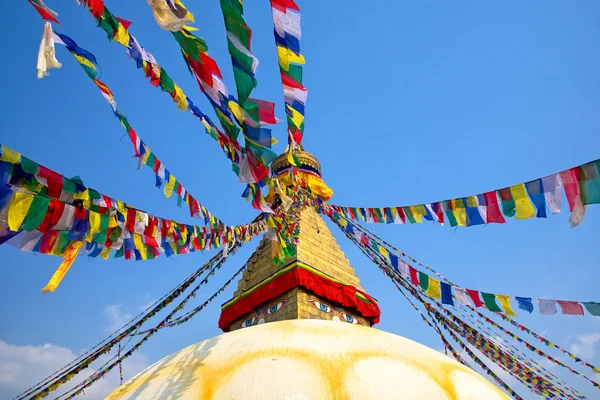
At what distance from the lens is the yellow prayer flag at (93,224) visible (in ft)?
10.5

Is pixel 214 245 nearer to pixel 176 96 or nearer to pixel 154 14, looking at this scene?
pixel 176 96

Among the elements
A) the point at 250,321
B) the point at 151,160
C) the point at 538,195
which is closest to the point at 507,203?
the point at 538,195

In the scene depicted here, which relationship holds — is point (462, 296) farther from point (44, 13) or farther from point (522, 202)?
point (44, 13)

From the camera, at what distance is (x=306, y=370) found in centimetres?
339

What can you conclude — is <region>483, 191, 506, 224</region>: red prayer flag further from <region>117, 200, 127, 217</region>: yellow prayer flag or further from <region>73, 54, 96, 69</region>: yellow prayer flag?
<region>73, 54, 96, 69</region>: yellow prayer flag

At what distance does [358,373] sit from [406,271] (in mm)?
4060

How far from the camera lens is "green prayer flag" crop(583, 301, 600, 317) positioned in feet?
19.6

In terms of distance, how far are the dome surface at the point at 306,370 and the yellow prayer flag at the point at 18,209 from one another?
1.94 m

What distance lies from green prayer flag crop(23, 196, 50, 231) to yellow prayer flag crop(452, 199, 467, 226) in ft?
16.4

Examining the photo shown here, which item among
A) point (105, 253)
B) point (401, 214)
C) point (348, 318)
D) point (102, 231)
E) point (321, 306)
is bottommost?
point (348, 318)

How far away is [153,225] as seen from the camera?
4.04 m

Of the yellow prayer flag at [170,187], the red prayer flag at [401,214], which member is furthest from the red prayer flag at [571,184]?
the yellow prayer flag at [170,187]

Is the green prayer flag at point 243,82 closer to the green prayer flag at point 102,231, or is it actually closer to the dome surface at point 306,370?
the green prayer flag at point 102,231

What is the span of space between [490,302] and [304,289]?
3.36 meters
